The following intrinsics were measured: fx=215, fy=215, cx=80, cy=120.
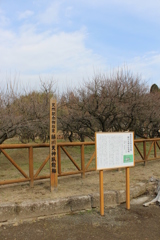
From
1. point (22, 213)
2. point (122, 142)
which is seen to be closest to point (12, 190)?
point (22, 213)

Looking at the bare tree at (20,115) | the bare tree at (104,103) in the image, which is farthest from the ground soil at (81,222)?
the bare tree at (104,103)

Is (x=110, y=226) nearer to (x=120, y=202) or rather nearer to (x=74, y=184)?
(x=120, y=202)

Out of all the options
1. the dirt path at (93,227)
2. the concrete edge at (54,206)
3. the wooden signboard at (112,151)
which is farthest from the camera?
the wooden signboard at (112,151)

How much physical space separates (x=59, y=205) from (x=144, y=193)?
2.31m

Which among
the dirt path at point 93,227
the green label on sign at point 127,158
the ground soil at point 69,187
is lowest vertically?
the dirt path at point 93,227

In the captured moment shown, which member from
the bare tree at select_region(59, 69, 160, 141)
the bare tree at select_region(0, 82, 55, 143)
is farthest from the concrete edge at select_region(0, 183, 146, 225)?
the bare tree at select_region(59, 69, 160, 141)

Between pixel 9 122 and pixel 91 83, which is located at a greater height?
pixel 91 83

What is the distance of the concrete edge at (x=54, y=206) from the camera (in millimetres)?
3764

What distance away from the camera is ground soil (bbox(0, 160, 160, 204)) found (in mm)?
4484

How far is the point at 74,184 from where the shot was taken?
5.50m

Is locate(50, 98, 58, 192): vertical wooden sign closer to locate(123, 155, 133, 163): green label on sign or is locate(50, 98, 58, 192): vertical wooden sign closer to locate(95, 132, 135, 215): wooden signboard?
locate(95, 132, 135, 215): wooden signboard

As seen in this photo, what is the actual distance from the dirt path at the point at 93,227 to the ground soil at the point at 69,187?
0.70 metres

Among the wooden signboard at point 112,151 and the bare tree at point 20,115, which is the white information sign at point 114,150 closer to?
the wooden signboard at point 112,151

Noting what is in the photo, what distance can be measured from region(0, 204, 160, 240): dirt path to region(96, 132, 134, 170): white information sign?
0.90 meters
